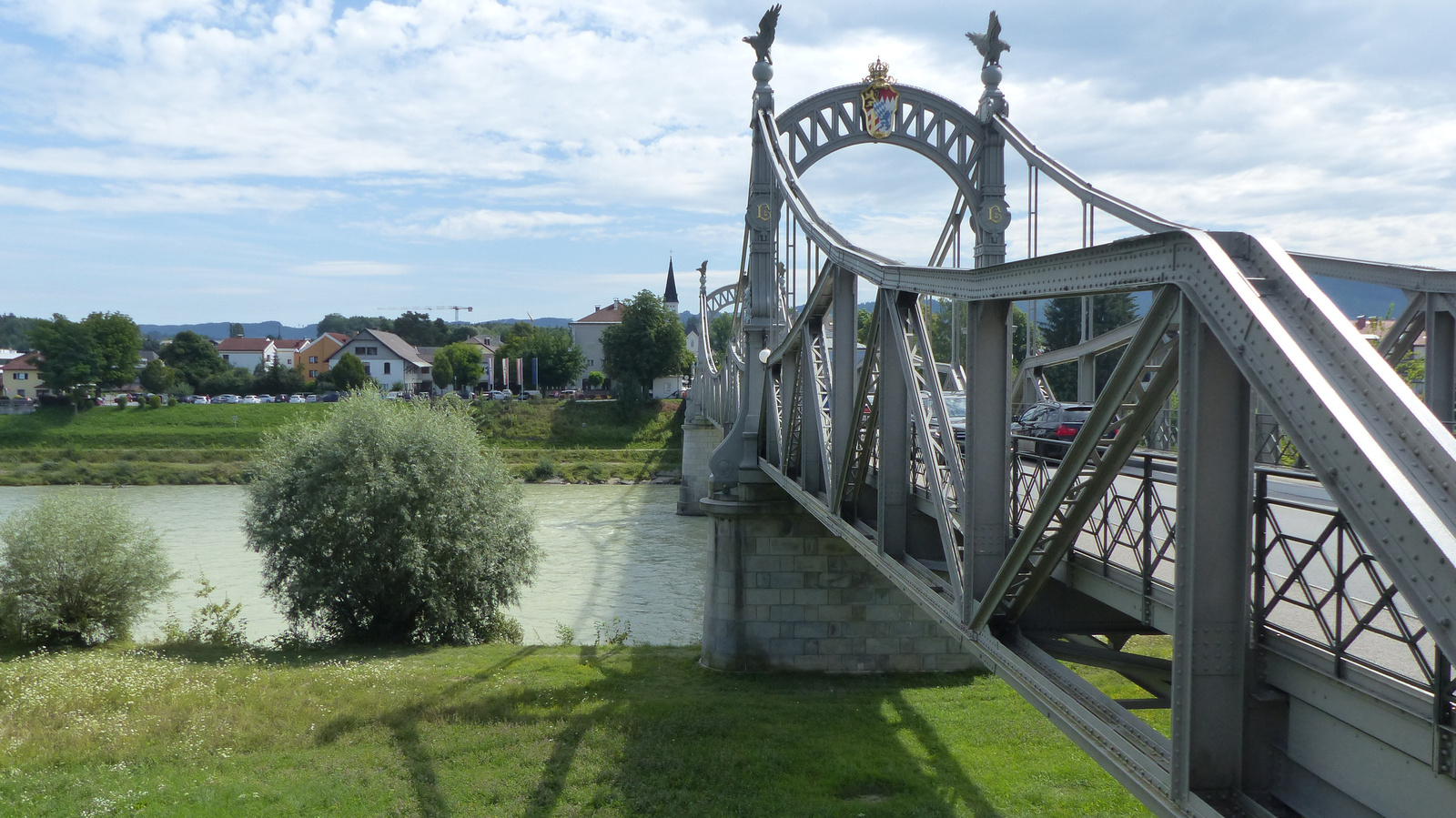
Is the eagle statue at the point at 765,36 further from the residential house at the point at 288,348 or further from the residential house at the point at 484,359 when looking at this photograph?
the residential house at the point at 288,348

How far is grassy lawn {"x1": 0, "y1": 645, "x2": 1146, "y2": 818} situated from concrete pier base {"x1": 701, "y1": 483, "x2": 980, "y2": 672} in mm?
337

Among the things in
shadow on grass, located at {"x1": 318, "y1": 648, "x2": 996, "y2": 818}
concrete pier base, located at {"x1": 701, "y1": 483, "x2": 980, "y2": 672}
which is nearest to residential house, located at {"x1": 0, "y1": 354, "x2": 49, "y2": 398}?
shadow on grass, located at {"x1": 318, "y1": 648, "x2": 996, "y2": 818}

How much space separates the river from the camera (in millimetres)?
21359

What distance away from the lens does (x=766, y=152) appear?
15.5m

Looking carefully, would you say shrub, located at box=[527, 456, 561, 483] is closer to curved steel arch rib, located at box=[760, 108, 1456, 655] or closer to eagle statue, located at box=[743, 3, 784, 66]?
eagle statue, located at box=[743, 3, 784, 66]

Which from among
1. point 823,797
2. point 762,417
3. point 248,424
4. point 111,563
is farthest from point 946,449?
Result: point 248,424

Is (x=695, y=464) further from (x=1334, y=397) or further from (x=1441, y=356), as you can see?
(x=1334, y=397)

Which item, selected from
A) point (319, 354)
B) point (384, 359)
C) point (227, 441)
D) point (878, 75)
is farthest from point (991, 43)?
point (319, 354)

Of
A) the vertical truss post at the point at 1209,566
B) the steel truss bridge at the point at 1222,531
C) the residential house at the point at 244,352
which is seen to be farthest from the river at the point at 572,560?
the residential house at the point at 244,352

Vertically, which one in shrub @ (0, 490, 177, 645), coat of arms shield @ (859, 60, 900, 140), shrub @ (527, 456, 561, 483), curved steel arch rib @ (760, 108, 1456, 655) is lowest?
shrub @ (527, 456, 561, 483)

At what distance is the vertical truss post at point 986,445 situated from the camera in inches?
229

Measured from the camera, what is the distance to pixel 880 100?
14867 millimetres

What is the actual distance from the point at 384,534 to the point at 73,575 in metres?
5.29

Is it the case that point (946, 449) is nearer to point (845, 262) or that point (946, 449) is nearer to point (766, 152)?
point (845, 262)
